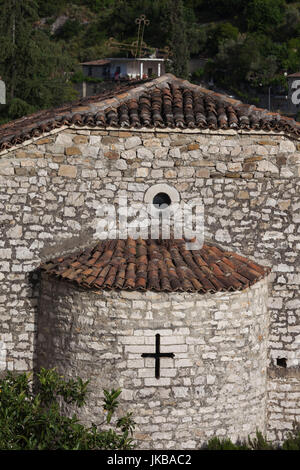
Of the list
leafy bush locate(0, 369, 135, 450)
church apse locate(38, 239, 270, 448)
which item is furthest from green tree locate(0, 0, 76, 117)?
leafy bush locate(0, 369, 135, 450)

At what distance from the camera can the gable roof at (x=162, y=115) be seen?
9.45m

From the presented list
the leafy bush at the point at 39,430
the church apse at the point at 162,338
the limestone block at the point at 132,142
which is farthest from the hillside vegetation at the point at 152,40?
the leafy bush at the point at 39,430

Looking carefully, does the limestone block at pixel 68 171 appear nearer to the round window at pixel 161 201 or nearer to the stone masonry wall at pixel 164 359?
the round window at pixel 161 201

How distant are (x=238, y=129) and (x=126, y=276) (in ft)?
9.43

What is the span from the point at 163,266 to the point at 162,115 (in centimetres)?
235

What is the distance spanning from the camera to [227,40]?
186ft

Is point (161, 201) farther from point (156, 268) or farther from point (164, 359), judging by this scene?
point (164, 359)

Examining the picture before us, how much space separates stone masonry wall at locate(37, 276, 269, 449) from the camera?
28.4ft

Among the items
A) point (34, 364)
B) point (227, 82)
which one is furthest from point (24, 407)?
point (227, 82)

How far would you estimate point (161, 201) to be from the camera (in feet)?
32.4

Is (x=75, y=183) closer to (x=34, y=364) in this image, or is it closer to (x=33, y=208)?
(x=33, y=208)

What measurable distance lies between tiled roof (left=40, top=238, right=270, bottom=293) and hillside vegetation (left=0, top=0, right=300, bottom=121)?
18762 mm

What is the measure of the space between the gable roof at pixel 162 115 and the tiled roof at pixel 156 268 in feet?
5.79

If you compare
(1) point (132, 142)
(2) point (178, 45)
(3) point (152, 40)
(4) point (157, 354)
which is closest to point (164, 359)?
(4) point (157, 354)
